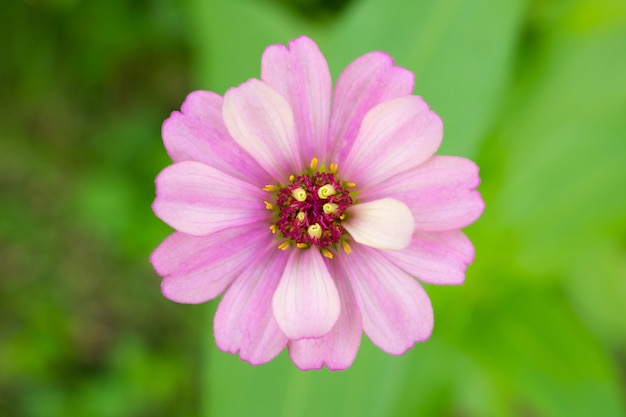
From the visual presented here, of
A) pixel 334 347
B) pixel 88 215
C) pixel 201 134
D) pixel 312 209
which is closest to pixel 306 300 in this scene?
pixel 334 347

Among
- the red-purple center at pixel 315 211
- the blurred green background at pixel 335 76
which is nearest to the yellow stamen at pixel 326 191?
the red-purple center at pixel 315 211

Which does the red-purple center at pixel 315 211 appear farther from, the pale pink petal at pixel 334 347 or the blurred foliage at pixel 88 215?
the blurred foliage at pixel 88 215

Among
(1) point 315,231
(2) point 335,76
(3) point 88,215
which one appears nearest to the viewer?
(1) point 315,231

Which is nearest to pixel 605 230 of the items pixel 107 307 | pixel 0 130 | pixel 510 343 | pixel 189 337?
pixel 510 343

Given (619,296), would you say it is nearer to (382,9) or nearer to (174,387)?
(382,9)

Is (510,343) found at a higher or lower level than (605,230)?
lower

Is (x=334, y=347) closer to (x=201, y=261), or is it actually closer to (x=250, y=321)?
(x=250, y=321)
